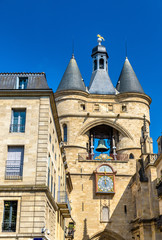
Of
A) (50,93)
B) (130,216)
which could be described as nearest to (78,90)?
(130,216)

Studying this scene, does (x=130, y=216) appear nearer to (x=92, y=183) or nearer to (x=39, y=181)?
(x=92, y=183)

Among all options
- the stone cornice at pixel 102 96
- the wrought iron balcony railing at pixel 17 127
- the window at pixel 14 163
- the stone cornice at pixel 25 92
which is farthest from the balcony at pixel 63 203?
the stone cornice at pixel 102 96

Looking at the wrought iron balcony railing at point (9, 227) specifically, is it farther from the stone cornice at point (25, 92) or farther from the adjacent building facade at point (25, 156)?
the stone cornice at point (25, 92)

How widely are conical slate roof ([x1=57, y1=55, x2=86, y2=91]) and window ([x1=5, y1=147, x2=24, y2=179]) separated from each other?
76.9 feet

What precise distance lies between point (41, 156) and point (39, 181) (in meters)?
1.33

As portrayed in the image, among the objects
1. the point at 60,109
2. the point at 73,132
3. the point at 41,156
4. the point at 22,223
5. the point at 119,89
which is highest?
the point at 119,89

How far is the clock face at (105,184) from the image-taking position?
36325 millimetres

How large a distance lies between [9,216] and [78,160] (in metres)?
21.4

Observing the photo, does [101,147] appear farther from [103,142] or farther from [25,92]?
[25,92]

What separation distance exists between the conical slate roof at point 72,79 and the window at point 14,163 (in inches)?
922

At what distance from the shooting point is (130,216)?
35562 mm

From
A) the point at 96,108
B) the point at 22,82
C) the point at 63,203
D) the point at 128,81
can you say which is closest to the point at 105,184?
the point at 96,108

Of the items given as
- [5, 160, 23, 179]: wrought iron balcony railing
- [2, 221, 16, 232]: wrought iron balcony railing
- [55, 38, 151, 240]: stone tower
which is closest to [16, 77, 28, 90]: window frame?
[5, 160, 23, 179]: wrought iron balcony railing

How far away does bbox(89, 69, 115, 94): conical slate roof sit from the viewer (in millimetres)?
43125
